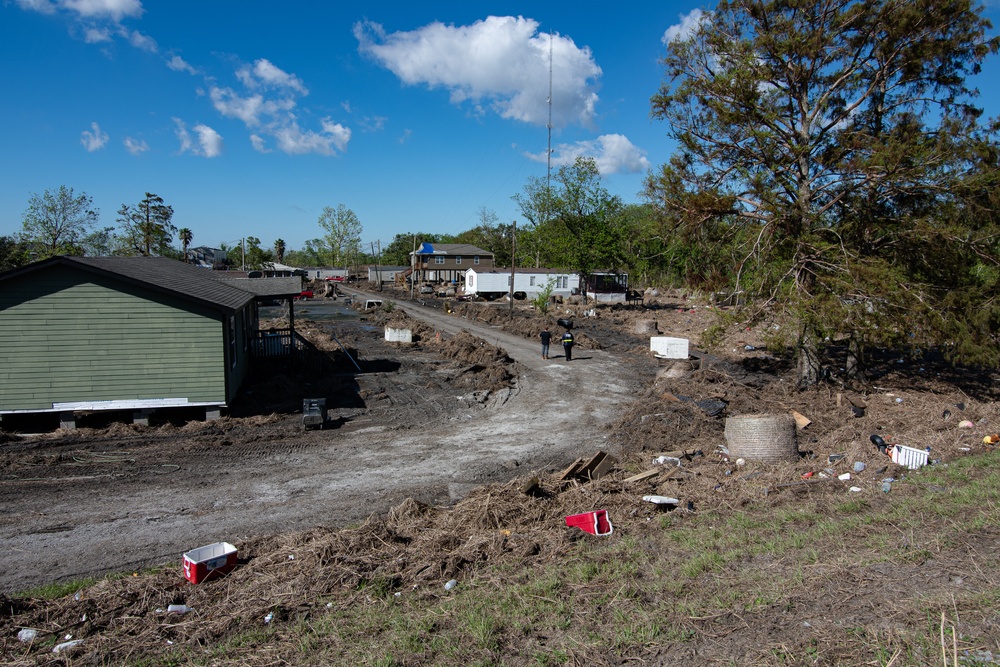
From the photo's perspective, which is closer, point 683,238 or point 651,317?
point 683,238

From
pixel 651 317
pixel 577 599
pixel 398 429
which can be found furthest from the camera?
pixel 651 317

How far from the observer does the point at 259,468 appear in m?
11.6

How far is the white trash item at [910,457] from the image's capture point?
31.1 feet

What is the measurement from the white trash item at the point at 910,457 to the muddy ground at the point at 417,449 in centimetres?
30

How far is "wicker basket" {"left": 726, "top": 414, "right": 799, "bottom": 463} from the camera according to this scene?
10.8m

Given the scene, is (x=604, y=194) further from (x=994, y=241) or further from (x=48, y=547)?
(x=48, y=547)

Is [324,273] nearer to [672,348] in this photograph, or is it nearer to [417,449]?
[672,348]

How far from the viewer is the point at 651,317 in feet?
127

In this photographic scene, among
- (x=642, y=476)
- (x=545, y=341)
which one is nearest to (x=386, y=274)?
(x=545, y=341)

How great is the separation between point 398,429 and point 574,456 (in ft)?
14.8

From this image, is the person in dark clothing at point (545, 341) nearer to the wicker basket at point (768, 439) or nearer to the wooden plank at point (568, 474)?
the wicker basket at point (768, 439)

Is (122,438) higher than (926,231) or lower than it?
lower

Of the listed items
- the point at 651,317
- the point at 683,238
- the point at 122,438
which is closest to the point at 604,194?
the point at 651,317

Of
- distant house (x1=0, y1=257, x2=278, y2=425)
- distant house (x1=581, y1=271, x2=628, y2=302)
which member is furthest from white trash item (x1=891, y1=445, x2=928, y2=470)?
distant house (x1=581, y1=271, x2=628, y2=302)
